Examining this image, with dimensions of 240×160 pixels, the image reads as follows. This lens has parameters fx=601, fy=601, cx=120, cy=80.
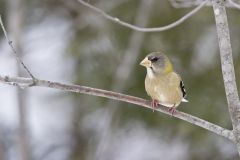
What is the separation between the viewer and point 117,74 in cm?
636

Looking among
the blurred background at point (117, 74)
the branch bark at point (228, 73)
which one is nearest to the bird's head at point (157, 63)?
the branch bark at point (228, 73)

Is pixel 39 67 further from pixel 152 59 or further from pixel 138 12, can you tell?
pixel 152 59

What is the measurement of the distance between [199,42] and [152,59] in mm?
2532

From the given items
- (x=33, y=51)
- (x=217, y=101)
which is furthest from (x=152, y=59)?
(x=33, y=51)

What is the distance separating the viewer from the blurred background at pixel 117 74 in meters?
6.32

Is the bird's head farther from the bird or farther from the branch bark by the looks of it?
the branch bark

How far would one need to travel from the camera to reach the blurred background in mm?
6316

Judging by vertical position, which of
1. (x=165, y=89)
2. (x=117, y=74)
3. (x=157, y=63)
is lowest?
(x=165, y=89)

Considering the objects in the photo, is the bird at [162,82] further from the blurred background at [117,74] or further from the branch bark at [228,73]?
the blurred background at [117,74]

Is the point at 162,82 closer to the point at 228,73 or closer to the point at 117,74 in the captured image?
the point at 228,73

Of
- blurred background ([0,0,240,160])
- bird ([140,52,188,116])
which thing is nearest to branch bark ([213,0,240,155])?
bird ([140,52,188,116])

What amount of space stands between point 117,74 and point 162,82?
7.57ft

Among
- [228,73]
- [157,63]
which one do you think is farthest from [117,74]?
[228,73]

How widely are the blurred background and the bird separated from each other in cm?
180
